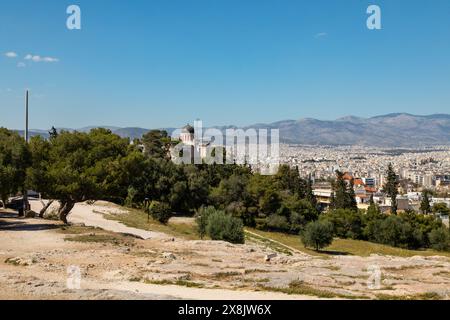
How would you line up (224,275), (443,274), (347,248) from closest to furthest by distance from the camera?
(224,275) < (443,274) < (347,248)

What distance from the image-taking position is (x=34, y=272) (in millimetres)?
18719

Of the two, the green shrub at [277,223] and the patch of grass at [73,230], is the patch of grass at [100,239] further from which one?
the green shrub at [277,223]

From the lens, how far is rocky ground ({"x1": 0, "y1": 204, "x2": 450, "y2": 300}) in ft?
52.4

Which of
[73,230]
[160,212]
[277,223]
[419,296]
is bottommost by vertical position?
[277,223]

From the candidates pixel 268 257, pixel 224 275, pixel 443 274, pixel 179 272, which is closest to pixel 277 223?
pixel 268 257

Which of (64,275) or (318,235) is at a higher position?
(64,275)

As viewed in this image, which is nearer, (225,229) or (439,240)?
(225,229)

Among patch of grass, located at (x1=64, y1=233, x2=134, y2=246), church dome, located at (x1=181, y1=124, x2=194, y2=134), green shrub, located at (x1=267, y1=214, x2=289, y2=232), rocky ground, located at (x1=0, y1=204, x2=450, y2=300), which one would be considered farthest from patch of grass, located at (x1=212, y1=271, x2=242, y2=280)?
church dome, located at (x1=181, y1=124, x2=194, y2=134)

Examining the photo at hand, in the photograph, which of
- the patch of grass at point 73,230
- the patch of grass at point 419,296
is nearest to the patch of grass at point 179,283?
the patch of grass at point 419,296

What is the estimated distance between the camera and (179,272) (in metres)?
19.5

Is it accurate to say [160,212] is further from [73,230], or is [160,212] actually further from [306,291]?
[306,291]

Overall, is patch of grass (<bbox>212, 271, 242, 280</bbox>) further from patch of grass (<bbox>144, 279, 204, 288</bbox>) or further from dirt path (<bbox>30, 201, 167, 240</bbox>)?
dirt path (<bbox>30, 201, 167, 240</bbox>)
